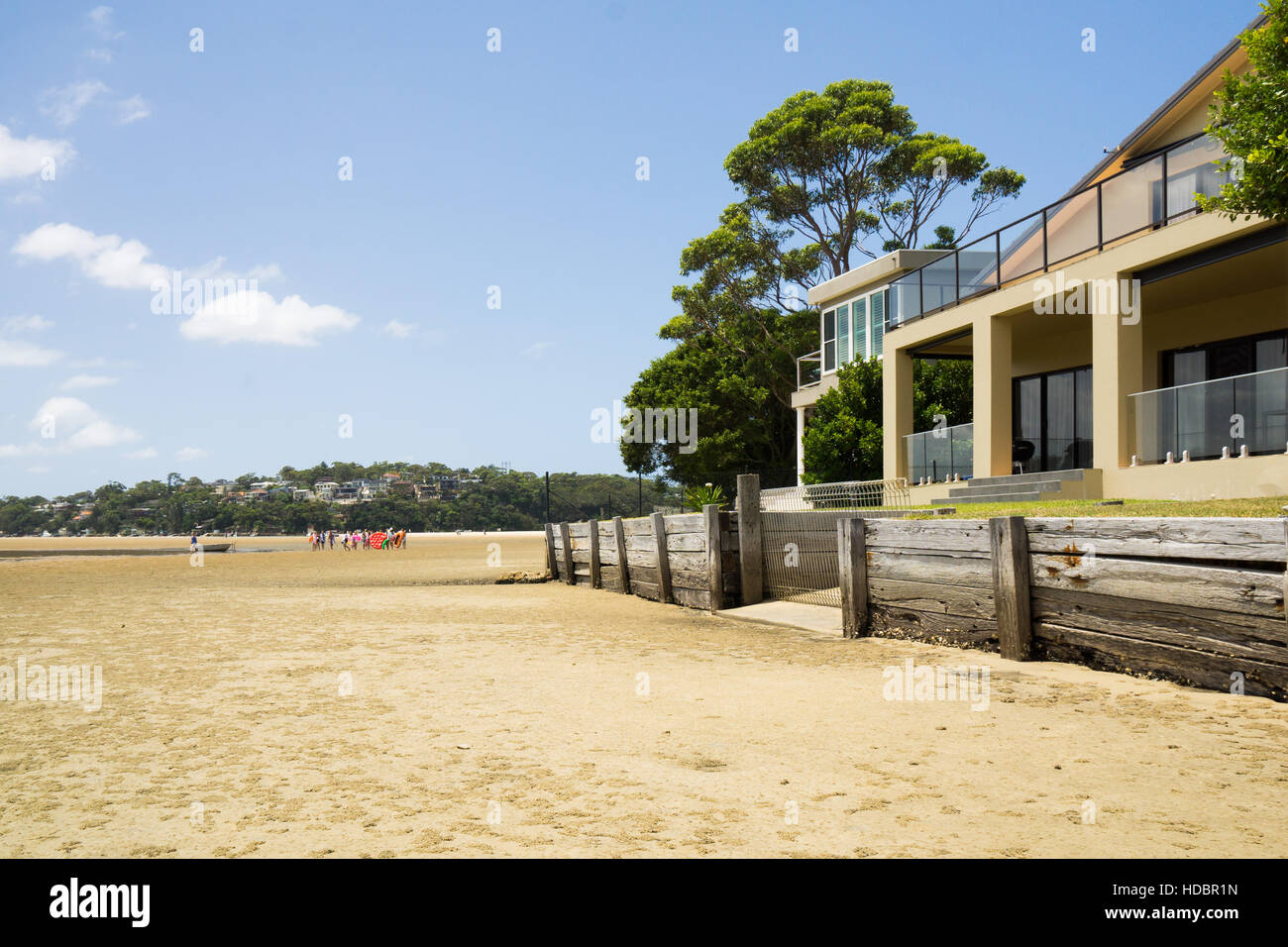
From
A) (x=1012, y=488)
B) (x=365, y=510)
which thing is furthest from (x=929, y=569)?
(x=365, y=510)

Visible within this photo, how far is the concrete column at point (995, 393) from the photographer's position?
1947 centimetres

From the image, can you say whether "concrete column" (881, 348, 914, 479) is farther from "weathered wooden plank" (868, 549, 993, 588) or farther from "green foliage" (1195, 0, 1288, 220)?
"weathered wooden plank" (868, 549, 993, 588)

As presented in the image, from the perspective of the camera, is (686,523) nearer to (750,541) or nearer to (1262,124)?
(750,541)

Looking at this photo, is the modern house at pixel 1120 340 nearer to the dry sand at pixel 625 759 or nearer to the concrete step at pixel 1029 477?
the concrete step at pixel 1029 477

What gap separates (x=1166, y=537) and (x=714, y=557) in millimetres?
8295

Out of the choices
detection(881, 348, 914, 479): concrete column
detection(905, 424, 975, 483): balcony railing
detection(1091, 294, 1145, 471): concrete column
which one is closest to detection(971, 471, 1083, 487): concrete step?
detection(1091, 294, 1145, 471): concrete column

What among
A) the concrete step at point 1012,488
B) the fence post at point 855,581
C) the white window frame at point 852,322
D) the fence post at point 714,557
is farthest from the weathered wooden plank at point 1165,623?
the white window frame at point 852,322

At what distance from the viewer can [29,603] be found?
17922mm

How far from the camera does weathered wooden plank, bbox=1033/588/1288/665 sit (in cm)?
623

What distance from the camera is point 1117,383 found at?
54.1 feet

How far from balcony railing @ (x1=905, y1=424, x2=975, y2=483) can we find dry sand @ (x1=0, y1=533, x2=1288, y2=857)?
11742mm
